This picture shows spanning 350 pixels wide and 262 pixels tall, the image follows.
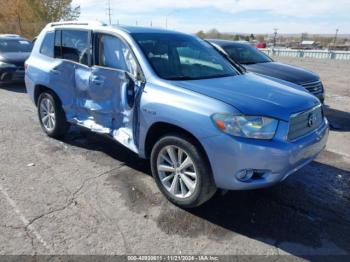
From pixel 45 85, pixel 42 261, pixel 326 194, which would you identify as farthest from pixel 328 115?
pixel 42 261

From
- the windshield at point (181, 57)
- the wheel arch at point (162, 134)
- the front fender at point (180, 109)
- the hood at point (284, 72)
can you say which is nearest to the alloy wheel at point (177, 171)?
the wheel arch at point (162, 134)

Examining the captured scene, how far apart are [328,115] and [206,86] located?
5.29 metres

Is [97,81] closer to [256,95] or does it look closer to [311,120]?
[256,95]

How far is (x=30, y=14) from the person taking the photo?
30031 millimetres

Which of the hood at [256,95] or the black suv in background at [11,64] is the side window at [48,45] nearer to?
the hood at [256,95]

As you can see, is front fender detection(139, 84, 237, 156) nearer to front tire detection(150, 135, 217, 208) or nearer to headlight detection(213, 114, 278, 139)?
headlight detection(213, 114, 278, 139)

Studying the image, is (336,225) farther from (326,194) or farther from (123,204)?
(123,204)

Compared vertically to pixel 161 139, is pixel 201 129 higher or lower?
higher

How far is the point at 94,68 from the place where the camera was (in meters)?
4.38

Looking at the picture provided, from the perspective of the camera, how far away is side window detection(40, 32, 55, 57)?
17.7ft

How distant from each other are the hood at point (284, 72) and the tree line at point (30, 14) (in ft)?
92.3

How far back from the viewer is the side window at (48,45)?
5.38 metres

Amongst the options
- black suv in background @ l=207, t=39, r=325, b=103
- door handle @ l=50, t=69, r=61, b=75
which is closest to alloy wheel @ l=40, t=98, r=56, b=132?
door handle @ l=50, t=69, r=61, b=75

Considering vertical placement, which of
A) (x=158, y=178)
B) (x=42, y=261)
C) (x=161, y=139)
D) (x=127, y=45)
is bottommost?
(x=42, y=261)
